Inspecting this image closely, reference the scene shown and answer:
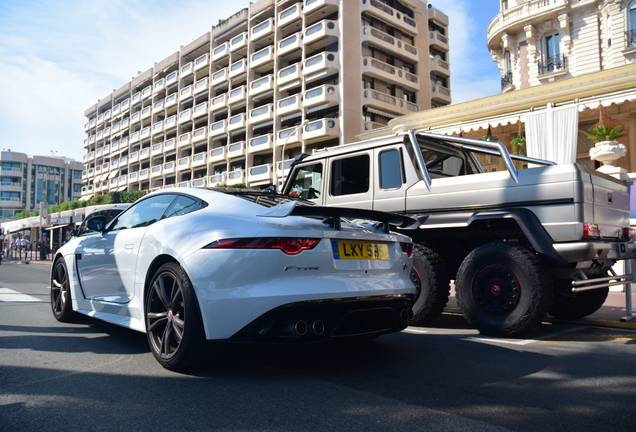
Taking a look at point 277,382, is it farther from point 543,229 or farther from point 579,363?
point 543,229

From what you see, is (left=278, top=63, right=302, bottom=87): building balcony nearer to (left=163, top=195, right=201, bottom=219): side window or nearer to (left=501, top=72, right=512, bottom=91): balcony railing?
(left=501, top=72, right=512, bottom=91): balcony railing

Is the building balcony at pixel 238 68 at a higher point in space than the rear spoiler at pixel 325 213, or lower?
higher

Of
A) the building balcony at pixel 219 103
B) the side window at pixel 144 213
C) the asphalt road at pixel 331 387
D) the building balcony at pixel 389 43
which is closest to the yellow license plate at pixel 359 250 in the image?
the asphalt road at pixel 331 387

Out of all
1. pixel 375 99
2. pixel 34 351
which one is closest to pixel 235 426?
pixel 34 351

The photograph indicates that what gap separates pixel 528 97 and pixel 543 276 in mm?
12718

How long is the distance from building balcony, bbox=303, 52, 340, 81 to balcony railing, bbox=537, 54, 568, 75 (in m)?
15.0

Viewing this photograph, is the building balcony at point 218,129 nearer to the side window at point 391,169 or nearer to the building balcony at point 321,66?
the building balcony at point 321,66

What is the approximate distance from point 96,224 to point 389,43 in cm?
3812

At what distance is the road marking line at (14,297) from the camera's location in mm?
7841

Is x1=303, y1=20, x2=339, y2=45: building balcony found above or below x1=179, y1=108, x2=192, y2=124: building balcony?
above

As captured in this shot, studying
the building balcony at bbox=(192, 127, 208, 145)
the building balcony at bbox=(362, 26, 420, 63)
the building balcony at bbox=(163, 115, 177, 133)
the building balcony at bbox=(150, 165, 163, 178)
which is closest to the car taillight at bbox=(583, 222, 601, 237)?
the building balcony at bbox=(362, 26, 420, 63)

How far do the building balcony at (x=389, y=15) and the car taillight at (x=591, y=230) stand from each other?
36.9m

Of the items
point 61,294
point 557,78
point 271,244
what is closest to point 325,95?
point 557,78

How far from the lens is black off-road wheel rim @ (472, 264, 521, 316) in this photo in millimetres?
4848
